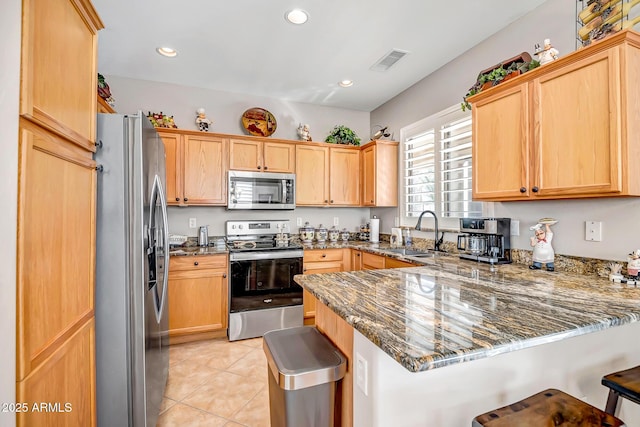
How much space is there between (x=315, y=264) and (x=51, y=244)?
2.57 m

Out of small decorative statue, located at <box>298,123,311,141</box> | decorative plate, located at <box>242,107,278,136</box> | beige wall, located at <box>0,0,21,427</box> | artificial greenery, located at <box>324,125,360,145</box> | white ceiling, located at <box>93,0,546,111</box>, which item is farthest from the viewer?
artificial greenery, located at <box>324,125,360,145</box>

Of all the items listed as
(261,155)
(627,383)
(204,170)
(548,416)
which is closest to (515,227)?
(627,383)

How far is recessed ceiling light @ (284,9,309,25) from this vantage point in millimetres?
2174

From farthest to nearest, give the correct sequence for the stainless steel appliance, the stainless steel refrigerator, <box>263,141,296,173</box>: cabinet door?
<box>263,141,296,173</box>: cabinet door < the stainless steel appliance < the stainless steel refrigerator

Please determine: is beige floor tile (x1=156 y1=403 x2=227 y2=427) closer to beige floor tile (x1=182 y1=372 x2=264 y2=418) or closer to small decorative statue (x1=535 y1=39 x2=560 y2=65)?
beige floor tile (x1=182 y1=372 x2=264 y2=418)

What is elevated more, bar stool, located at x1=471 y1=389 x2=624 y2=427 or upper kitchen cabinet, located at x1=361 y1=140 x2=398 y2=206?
upper kitchen cabinet, located at x1=361 y1=140 x2=398 y2=206

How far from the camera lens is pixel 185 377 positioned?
2350 millimetres

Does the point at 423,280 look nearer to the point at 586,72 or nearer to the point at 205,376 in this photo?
the point at 586,72

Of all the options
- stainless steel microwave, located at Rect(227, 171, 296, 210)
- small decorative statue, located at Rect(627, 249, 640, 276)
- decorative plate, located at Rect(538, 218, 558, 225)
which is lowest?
small decorative statue, located at Rect(627, 249, 640, 276)

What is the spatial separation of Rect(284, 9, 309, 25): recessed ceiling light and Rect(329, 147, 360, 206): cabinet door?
1676 millimetres

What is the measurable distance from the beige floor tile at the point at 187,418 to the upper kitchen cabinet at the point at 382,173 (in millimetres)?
2635

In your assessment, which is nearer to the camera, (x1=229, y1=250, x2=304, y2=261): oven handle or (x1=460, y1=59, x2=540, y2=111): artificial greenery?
(x1=460, y1=59, x2=540, y2=111): artificial greenery

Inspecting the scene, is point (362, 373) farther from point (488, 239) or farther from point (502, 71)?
point (502, 71)

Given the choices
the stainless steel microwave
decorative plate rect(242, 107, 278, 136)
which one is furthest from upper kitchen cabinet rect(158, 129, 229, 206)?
decorative plate rect(242, 107, 278, 136)
